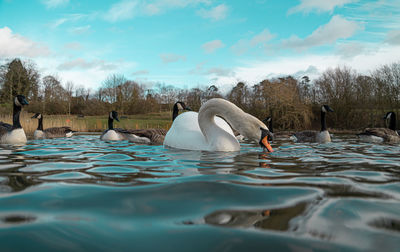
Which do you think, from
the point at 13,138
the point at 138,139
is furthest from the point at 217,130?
the point at 13,138

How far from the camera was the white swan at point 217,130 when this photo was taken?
4.81 meters

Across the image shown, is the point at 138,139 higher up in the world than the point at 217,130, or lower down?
lower down

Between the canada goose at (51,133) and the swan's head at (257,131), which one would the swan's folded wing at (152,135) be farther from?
the swan's head at (257,131)

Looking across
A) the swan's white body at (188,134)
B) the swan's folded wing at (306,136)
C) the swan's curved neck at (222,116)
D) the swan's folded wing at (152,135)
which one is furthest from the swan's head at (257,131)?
the swan's folded wing at (306,136)

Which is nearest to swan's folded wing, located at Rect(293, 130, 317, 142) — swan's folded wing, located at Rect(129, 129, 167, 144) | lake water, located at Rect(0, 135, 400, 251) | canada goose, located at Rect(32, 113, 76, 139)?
swan's folded wing, located at Rect(129, 129, 167, 144)

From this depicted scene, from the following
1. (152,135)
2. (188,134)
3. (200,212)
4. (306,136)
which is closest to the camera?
(200,212)

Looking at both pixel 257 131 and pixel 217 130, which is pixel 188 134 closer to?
pixel 217 130

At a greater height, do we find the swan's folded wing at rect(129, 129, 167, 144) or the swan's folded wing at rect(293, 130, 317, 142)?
the swan's folded wing at rect(129, 129, 167, 144)

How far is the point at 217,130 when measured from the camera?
17.7ft

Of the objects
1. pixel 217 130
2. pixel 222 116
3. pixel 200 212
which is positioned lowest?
pixel 200 212

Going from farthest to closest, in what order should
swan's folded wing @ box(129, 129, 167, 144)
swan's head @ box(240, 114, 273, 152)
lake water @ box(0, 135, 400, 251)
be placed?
swan's folded wing @ box(129, 129, 167, 144) → swan's head @ box(240, 114, 273, 152) → lake water @ box(0, 135, 400, 251)

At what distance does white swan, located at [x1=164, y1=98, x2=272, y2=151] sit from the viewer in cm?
481

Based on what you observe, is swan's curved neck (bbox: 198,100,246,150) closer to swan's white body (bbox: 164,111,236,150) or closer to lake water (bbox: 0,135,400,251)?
swan's white body (bbox: 164,111,236,150)

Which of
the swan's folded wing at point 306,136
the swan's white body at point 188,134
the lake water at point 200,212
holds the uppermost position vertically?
the swan's white body at point 188,134
